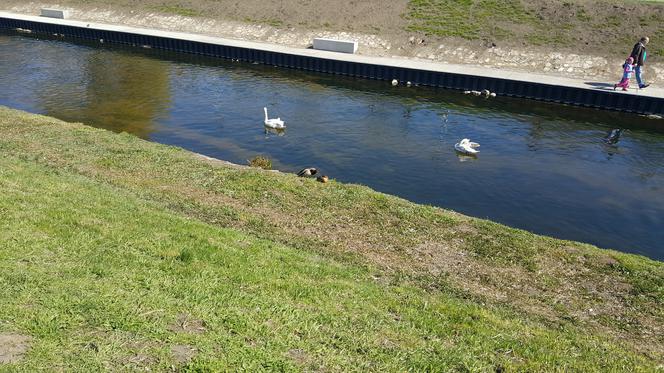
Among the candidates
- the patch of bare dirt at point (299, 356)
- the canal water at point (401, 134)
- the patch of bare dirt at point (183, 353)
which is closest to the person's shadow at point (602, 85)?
the canal water at point (401, 134)

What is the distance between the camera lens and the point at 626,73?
121 ft

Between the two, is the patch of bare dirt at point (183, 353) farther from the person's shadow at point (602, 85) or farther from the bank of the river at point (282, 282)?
the person's shadow at point (602, 85)

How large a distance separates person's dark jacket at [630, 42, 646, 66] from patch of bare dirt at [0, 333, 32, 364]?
37897 millimetres

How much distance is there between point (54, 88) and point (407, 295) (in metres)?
35.5

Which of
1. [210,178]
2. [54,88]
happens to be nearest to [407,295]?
[210,178]

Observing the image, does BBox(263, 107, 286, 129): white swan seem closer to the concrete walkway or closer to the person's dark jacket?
the concrete walkway

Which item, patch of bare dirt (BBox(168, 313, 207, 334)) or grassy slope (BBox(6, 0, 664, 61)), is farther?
grassy slope (BBox(6, 0, 664, 61))

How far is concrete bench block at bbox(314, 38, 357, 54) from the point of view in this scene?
48.7 m

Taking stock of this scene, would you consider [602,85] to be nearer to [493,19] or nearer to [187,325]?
[493,19]

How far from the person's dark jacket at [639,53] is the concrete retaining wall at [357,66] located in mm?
2396

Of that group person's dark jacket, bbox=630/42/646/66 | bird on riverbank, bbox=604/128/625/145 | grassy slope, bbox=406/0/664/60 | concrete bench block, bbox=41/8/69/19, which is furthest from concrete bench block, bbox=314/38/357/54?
concrete bench block, bbox=41/8/69/19

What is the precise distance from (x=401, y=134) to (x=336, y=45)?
19.4 m

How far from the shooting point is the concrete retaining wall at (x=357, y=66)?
37750 millimetres

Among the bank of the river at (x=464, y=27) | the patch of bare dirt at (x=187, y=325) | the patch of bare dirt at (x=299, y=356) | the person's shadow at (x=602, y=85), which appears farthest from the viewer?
the bank of the river at (x=464, y=27)
